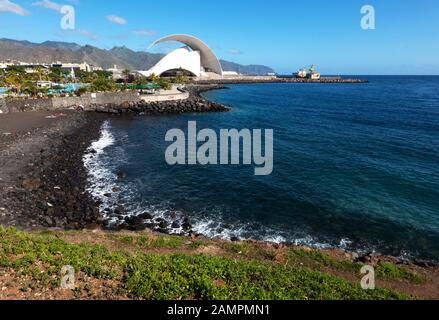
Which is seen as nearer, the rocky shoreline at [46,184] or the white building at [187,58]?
the rocky shoreline at [46,184]

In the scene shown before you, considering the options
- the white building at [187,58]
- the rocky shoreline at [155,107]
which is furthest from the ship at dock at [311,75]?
the rocky shoreline at [155,107]

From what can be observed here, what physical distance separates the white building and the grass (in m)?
100

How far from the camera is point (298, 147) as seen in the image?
100 feet

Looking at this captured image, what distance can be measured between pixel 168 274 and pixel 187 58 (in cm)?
11271

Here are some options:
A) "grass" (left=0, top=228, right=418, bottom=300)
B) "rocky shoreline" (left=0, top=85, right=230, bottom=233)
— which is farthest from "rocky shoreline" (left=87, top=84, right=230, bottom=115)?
"grass" (left=0, top=228, right=418, bottom=300)

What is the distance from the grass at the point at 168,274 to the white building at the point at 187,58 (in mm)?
100359

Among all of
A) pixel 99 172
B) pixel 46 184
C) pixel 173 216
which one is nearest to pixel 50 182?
pixel 46 184

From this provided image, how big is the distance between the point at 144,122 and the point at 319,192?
28.7 m

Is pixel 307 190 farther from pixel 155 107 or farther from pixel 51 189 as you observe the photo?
pixel 155 107

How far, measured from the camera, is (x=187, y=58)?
113125mm

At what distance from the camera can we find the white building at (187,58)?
10900 centimetres

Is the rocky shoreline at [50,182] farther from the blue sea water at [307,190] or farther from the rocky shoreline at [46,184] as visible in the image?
the blue sea water at [307,190]
